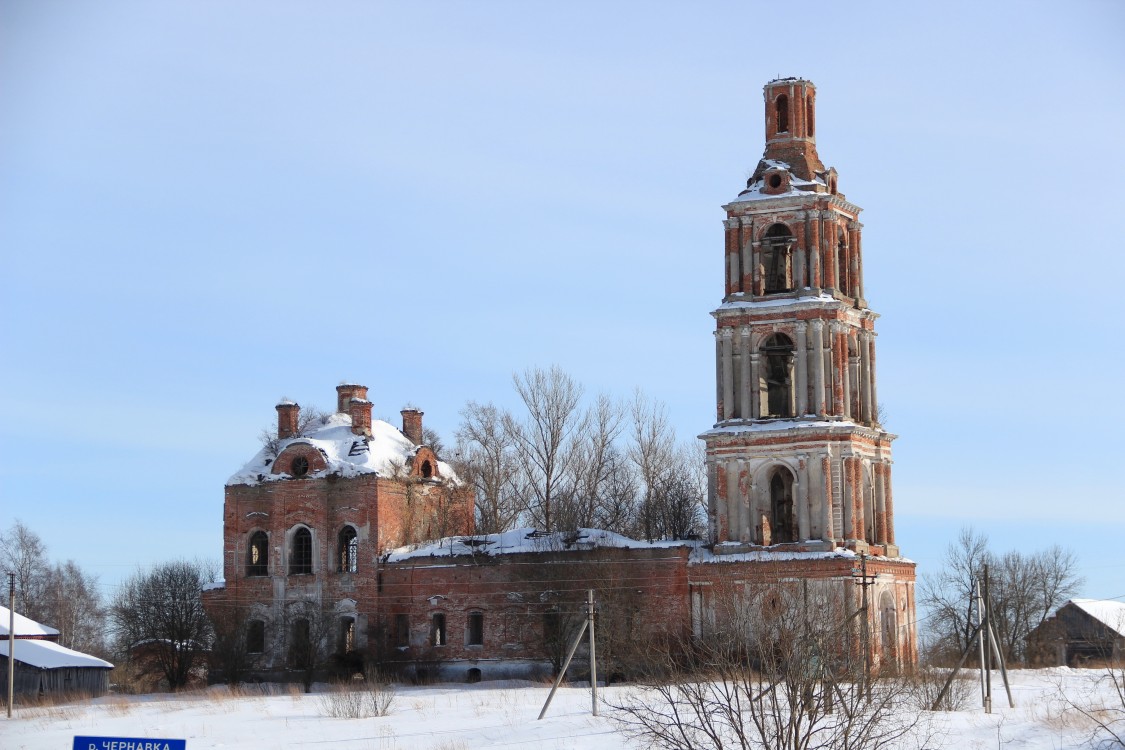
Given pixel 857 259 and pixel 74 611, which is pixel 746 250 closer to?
pixel 857 259

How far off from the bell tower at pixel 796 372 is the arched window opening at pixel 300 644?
11312 mm

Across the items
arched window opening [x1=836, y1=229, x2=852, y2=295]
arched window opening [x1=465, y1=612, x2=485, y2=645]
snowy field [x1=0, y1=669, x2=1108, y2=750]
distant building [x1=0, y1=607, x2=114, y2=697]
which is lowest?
snowy field [x1=0, y1=669, x2=1108, y2=750]

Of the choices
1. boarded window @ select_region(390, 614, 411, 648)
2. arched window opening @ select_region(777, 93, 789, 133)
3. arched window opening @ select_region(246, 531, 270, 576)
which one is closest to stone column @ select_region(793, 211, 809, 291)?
arched window opening @ select_region(777, 93, 789, 133)

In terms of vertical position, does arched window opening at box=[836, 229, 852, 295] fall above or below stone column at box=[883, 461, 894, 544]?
above

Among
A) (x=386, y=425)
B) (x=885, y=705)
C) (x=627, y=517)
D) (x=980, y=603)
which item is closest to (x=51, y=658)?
(x=386, y=425)

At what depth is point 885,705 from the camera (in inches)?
739

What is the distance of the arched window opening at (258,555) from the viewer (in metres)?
46.5

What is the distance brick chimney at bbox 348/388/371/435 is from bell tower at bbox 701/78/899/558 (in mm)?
10652

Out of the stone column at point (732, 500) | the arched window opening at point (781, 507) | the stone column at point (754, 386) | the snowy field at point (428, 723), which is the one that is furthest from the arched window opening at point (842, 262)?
the snowy field at point (428, 723)

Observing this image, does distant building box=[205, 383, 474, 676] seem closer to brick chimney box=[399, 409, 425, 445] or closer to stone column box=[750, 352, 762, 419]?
brick chimney box=[399, 409, 425, 445]

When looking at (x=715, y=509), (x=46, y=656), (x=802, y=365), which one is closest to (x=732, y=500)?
(x=715, y=509)

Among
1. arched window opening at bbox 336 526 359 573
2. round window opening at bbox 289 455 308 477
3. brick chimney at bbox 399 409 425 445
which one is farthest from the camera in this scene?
brick chimney at bbox 399 409 425 445

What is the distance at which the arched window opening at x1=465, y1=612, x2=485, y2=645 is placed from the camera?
1720 inches

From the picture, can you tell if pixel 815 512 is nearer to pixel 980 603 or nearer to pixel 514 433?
pixel 980 603
